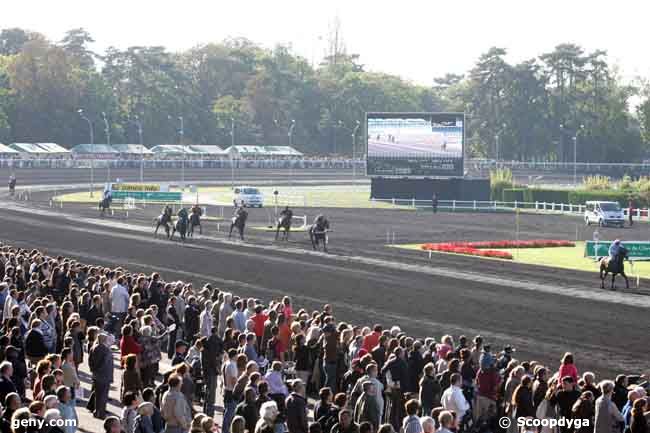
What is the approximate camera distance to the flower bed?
138ft

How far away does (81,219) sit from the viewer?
192 feet

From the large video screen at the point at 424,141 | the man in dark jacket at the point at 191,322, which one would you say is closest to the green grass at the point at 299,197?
the large video screen at the point at 424,141

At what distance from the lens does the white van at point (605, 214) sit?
200 feet

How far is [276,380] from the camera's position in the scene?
1450cm

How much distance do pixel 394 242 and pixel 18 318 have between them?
102ft

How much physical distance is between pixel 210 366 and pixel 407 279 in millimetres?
18510

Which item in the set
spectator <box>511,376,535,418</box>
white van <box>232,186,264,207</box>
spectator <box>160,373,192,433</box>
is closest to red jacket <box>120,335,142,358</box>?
spectator <box>160,373,192,433</box>

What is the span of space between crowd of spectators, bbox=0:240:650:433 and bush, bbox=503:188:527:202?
5926cm

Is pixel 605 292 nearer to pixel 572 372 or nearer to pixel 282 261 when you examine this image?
pixel 282 261

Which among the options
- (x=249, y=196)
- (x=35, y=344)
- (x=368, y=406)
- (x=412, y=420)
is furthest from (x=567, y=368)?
(x=249, y=196)

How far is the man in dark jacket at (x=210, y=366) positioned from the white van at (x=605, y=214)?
153ft

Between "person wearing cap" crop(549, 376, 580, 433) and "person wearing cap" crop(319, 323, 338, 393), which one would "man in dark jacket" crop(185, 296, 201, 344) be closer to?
"person wearing cap" crop(319, 323, 338, 393)

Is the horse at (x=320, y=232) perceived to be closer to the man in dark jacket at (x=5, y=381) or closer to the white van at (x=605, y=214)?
the white van at (x=605, y=214)

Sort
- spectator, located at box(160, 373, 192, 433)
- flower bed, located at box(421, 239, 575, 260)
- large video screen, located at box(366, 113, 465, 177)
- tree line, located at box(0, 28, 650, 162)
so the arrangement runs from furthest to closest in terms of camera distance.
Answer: tree line, located at box(0, 28, 650, 162)
large video screen, located at box(366, 113, 465, 177)
flower bed, located at box(421, 239, 575, 260)
spectator, located at box(160, 373, 192, 433)
